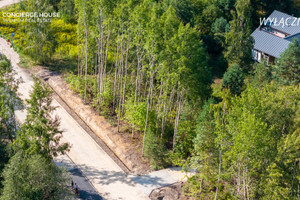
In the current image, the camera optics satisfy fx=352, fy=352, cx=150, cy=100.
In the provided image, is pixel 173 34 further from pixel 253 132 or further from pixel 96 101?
pixel 96 101

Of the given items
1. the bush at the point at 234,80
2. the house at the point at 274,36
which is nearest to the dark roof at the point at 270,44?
the house at the point at 274,36

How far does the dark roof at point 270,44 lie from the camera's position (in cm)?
5447

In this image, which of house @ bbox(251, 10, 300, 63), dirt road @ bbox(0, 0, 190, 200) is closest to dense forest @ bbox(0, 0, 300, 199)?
dirt road @ bbox(0, 0, 190, 200)

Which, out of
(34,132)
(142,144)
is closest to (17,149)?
(34,132)

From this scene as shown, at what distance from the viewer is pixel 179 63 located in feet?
95.1

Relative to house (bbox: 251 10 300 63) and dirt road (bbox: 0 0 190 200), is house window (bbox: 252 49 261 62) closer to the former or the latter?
house (bbox: 251 10 300 63)

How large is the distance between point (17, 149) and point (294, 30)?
50.5m

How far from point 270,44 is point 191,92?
97.5ft

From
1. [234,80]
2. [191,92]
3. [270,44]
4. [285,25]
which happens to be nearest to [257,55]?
[270,44]

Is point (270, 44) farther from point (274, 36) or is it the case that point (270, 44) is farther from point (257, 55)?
point (257, 55)

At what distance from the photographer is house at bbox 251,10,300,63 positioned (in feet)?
180

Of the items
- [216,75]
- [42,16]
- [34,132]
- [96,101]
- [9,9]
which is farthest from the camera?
[9,9]

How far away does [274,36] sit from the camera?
56469mm

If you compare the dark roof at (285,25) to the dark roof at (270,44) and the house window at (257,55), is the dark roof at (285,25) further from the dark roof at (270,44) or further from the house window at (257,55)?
the house window at (257,55)
